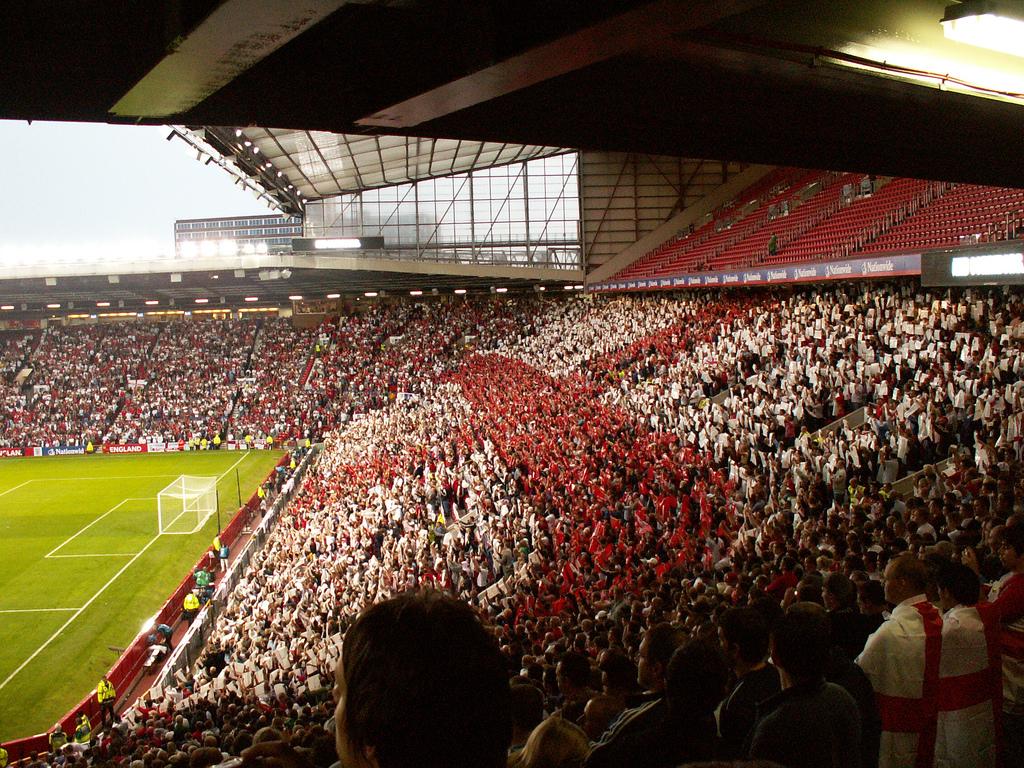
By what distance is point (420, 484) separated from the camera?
21.7 metres

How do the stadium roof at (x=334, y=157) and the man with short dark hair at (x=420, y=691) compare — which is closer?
the man with short dark hair at (x=420, y=691)

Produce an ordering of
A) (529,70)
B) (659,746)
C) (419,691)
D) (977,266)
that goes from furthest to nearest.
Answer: (977,266) → (529,70) → (659,746) → (419,691)

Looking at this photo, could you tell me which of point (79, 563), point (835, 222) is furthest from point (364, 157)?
point (79, 563)

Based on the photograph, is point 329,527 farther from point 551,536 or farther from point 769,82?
point 769,82

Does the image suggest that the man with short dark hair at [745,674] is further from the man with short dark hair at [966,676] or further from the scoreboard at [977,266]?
the scoreboard at [977,266]

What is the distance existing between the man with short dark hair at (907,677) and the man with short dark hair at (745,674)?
0.62 m

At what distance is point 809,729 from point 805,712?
56mm

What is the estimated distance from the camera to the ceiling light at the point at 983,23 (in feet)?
14.6

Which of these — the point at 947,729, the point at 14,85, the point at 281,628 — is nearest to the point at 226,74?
the point at 14,85

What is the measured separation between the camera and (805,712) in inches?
121

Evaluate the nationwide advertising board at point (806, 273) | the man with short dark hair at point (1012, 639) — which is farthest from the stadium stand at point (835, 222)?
the man with short dark hair at point (1012, 639)

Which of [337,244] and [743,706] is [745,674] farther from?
[337,244]

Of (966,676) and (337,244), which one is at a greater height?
(337,244)

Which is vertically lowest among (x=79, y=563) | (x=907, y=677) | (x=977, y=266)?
(x=79, y=563)
